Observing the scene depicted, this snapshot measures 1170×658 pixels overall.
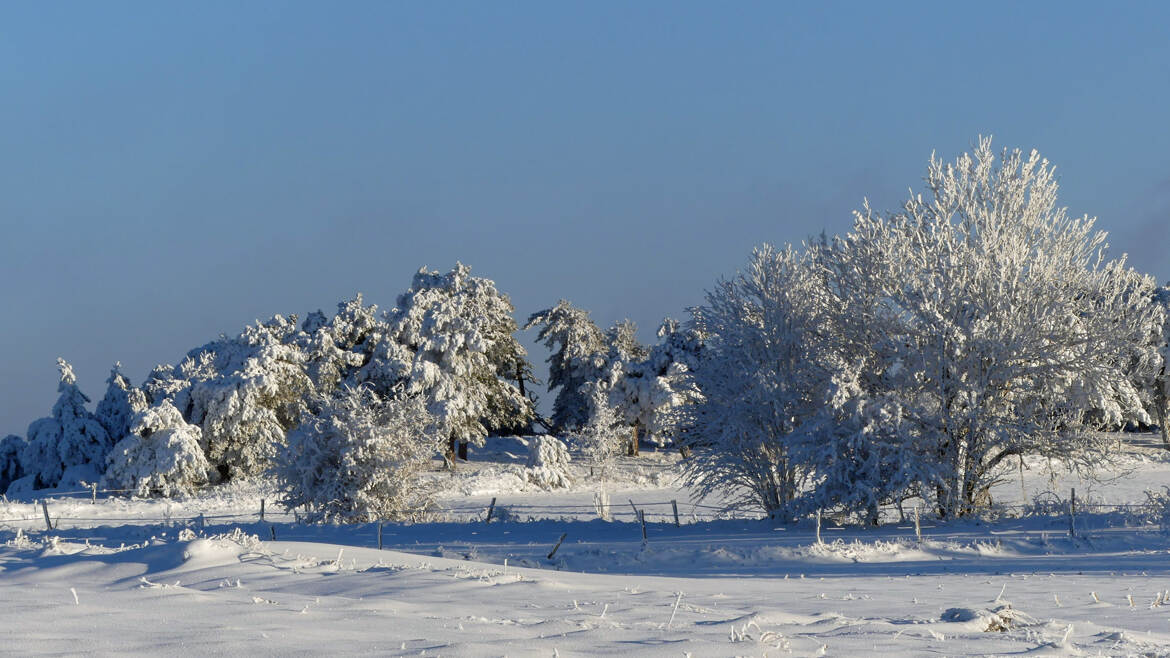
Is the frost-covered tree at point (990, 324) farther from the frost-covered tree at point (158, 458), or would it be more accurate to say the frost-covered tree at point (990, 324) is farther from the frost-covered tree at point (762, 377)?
the frost-covered tree at point (158, 458)

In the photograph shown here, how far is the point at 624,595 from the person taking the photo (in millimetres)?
9453

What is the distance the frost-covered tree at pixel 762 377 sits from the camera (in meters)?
26.1

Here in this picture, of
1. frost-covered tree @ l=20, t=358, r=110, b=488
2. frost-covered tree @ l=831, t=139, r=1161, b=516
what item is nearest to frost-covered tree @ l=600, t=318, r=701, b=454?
frost-covered tree @ l=20, t=358, r=110, b=488

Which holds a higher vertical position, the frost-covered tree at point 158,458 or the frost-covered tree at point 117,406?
the frost-covered tree at point 117,406

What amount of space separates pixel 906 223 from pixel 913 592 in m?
16.1

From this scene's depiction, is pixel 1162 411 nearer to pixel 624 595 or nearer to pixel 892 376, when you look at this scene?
pixel 892 376

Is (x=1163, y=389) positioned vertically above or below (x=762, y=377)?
above

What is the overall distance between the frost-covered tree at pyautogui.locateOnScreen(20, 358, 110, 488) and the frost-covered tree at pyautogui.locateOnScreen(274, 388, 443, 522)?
28.0m

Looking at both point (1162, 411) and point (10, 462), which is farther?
point (1162, 411)

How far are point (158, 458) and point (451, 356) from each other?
17.0m

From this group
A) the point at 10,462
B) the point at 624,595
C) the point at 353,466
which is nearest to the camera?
the point at 624,595

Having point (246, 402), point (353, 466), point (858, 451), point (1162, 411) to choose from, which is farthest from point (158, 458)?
point (1162, 411)

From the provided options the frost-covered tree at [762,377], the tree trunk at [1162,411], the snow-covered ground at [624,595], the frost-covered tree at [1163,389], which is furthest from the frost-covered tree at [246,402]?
the tree trunk at [1162,411]

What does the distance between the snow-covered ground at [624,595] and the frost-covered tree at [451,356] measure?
3227 cm
